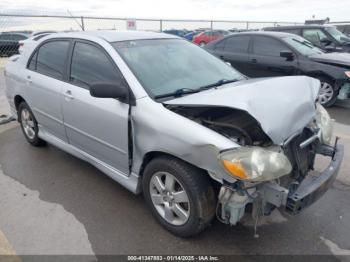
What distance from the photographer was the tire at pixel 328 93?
6.69 m

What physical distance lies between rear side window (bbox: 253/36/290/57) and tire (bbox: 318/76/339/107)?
1.08 metres

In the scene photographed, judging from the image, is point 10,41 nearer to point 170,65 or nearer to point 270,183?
point 170,65

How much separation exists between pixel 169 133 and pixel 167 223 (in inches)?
33.4

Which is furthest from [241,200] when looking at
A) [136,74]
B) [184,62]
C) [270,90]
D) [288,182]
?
[184,62]

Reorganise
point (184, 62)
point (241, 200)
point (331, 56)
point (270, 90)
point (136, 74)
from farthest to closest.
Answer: point (331, 56) → point (184, 62) → point (136, 74) → point (270, 90) → point (241, 200)

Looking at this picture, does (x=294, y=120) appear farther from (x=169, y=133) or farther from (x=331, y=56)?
(x=331, y=56)

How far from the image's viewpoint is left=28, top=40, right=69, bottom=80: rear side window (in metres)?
3.75

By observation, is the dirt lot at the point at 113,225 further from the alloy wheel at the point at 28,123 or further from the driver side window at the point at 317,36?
the driver side window at the point at 317,36

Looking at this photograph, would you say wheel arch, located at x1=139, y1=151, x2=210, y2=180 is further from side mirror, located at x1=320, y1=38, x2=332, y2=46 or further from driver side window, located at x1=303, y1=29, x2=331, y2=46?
side mirror, located at x1=320, y1=38, x2=332, y2=46

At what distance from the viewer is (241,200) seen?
231cm

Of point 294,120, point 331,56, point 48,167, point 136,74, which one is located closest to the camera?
point 294,120

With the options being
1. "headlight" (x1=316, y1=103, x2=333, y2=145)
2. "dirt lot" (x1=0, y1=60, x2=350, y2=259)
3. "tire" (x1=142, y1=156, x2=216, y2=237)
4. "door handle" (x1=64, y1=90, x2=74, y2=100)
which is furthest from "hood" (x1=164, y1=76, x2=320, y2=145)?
"door handle" (x1=64, y1=90, x2=74, y2=100)

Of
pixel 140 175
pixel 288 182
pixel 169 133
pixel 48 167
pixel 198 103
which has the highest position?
pixel 198 103

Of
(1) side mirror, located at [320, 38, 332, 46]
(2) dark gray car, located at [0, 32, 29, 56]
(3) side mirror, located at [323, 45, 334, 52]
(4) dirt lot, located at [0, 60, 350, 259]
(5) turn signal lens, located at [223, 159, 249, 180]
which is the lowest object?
(2) dark gray car, located at [0, 32, 29, 56]
